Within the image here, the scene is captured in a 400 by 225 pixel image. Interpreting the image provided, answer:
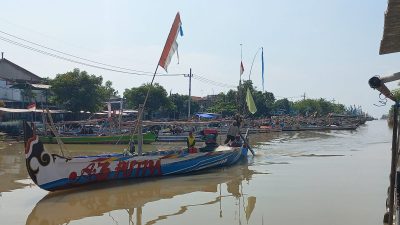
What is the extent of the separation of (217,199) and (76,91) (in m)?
29.6

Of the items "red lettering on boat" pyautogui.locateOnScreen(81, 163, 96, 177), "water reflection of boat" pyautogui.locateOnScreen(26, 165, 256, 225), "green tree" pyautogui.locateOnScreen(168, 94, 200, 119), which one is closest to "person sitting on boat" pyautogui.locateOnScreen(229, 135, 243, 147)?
"water reflection of boat" pyautogui.locateOnScreen(26, 165, 256, 225)

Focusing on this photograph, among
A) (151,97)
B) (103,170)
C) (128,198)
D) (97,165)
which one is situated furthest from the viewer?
(151,97)

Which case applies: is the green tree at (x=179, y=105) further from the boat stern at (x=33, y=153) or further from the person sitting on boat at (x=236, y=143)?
the boat stern at (x=33, y=153)

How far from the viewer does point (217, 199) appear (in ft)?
35.3

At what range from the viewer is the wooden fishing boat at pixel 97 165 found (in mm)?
10750

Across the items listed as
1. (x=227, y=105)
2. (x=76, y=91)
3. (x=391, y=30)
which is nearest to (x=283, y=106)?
(x=227, y=105)

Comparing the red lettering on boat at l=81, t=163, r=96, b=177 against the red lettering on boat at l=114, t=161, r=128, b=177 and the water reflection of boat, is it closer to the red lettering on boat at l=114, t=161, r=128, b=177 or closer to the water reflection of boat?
the water reflection of boat

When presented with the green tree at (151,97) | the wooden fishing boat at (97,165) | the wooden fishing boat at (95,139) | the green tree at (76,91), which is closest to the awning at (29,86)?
the green tree at (76,91)

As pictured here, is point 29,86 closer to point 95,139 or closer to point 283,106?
point 95,139

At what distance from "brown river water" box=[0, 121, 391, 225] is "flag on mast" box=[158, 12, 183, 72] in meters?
3.72

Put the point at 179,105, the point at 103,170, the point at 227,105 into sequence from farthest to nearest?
the point at 179,105
the point at 227,105
the point at 103,170

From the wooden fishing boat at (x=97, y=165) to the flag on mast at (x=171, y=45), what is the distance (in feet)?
9.70

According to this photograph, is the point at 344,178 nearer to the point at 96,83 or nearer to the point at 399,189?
the point at 399,189

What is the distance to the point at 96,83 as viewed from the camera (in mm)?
39000
